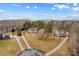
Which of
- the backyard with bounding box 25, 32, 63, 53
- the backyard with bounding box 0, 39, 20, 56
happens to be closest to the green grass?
the backyard with bounding box 25, 32, 63, 53

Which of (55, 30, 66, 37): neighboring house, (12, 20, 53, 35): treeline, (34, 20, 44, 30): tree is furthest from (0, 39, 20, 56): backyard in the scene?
(55, 30, 66, 37): neighboring house

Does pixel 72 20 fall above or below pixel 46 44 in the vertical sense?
above

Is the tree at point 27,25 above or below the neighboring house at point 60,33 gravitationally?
above

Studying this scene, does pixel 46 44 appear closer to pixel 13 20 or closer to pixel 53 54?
pixel 53 54

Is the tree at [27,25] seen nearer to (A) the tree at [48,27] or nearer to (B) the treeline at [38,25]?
(B) the treeline at [38,25]

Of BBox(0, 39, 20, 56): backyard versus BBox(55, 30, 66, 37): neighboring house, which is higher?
BBox(55, 30, 66, 37): neighboring house

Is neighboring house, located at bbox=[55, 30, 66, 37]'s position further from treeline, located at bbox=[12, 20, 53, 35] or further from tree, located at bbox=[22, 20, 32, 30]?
tree, located at bbox=[22, 20, 32, 30]

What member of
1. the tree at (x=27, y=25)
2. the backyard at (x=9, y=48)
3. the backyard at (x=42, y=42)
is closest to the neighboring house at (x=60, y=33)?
the backyard at (x=42, y=42)

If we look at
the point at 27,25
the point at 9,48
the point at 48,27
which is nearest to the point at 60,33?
the point at 48,27

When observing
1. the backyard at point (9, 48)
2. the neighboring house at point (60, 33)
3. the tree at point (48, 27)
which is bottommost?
the backyard at point (9, 48)

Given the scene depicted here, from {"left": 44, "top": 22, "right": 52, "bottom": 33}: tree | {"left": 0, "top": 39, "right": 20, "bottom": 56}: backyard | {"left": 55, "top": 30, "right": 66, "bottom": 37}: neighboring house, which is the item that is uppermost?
{"left": 44, "top": 22, "right": 52, "bottom": 33}: tree

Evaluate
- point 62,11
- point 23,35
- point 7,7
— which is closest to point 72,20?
point 62,11
